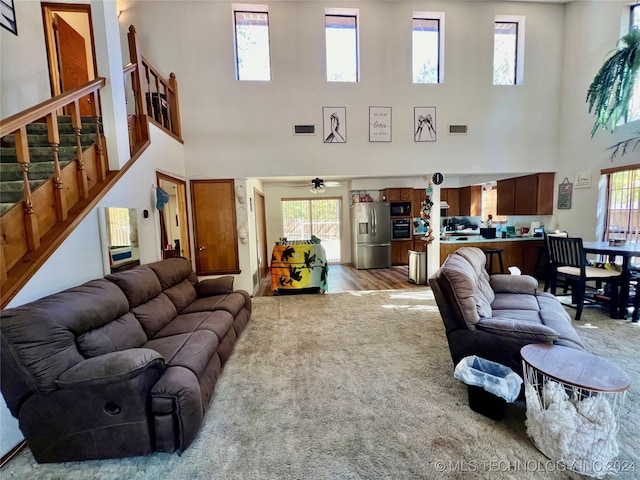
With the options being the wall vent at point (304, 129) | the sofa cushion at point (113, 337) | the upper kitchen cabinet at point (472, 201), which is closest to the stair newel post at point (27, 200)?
the sofa cushion at point (113, 337)

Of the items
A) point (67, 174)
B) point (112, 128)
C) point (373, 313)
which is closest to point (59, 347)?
point (67, 174)

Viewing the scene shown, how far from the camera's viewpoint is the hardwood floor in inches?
214

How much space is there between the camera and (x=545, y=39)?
511cm

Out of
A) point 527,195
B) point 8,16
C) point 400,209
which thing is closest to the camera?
point 8,16

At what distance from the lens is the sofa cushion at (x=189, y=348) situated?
6.38 ft

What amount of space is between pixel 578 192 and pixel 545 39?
282cm

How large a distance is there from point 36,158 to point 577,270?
6345 mm

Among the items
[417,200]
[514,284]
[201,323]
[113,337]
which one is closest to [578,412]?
[514,284]

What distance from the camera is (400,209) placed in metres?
7.48

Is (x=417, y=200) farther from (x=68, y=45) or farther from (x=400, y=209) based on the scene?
(x=68, y=45)

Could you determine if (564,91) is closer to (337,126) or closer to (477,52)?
(477,52)

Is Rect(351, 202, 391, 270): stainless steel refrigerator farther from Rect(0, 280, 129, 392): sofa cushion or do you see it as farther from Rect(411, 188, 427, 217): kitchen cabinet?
Rect(0, 280, 129, 392): sofa cushion

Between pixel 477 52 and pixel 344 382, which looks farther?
pixel 477 52

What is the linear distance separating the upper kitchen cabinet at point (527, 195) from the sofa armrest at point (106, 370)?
21.6 ft
